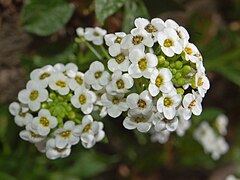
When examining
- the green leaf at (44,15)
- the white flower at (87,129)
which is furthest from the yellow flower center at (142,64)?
the green leaf at (44,15)

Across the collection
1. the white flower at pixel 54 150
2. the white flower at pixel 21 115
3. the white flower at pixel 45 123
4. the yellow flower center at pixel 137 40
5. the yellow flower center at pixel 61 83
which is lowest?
the white flower at pixel 54 150

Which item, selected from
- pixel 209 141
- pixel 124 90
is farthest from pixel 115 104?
pixel 209 141

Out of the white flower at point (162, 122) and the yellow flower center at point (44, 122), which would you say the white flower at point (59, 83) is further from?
the white flower at point (162, 122)

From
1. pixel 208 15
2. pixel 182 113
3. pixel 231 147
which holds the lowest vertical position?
pixel 231 147

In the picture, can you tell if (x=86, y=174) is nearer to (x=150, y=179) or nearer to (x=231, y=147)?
(x=150, y=179)

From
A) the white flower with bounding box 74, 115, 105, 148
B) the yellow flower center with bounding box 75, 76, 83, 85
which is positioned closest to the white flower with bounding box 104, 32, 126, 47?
the yellow flower center with bounding box 75, 76, 83, 85

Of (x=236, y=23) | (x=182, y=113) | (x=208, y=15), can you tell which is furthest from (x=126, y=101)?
(x=236, y=23)

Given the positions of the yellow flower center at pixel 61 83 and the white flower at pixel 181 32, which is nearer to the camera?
the white flower at pixel 181 32

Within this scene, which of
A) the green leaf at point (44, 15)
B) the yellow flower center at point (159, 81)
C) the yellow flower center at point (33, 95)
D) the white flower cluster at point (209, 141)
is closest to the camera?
the yellow flower center at point (159, 81)
